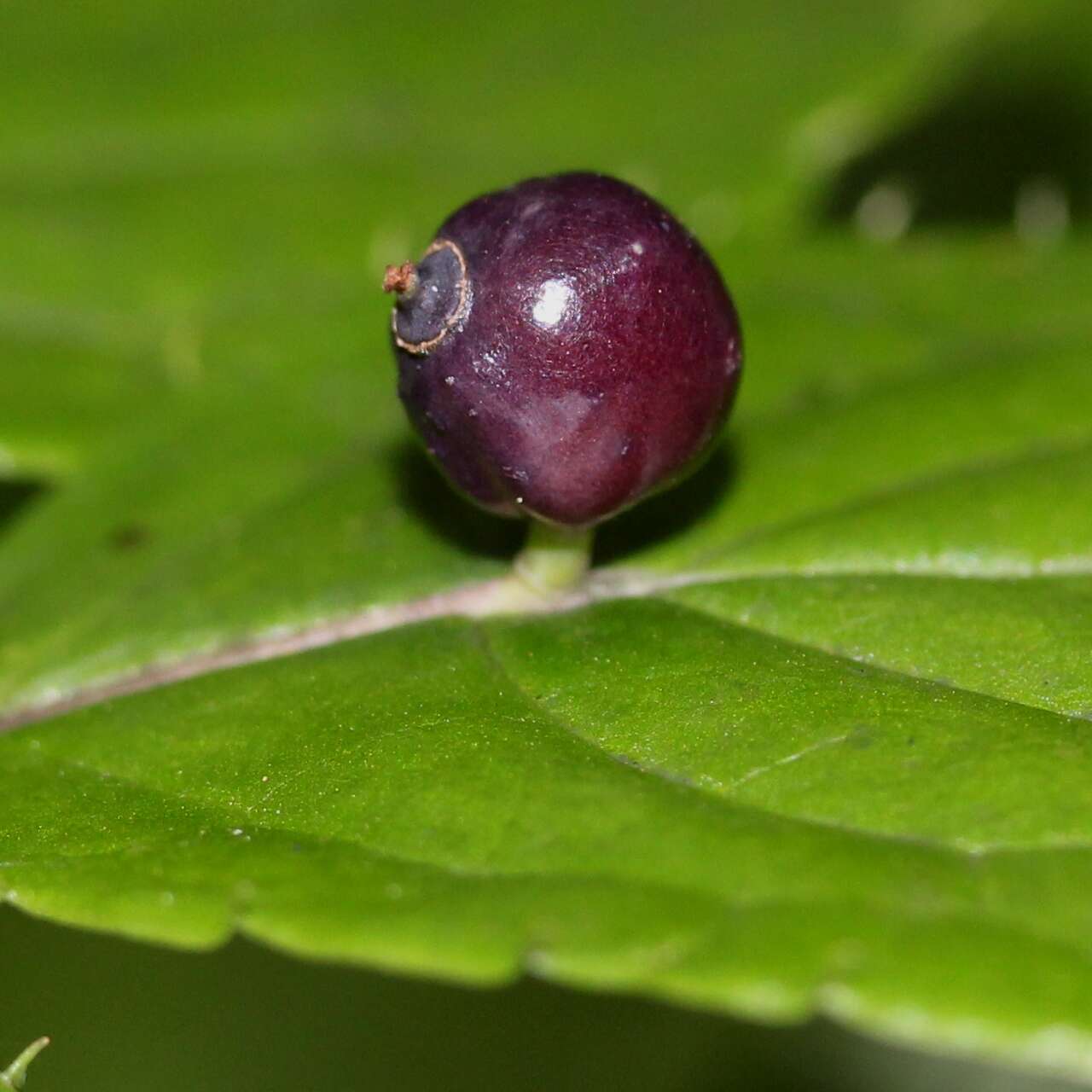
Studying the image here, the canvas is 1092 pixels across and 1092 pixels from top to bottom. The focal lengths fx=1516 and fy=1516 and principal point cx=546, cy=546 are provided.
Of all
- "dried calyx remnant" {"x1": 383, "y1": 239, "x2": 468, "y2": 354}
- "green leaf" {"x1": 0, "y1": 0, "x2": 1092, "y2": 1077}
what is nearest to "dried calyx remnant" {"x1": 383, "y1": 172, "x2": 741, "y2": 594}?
"dried calyx remnant" {"x1": 383, "y1": 239, "x2": 468, "y2": 354}

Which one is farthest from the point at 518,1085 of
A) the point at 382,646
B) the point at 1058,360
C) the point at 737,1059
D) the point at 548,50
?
the point at 548,50

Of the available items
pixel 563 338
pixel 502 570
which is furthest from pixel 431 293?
pixel 502 570

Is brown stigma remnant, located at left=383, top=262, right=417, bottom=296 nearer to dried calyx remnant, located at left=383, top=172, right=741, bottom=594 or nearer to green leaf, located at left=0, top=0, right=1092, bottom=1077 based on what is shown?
dried calyx remnant, located at left=383, top=172, right=741, bottom=594

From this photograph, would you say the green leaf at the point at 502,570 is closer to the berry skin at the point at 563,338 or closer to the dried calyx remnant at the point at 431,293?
the berry skin at the point at 563,338

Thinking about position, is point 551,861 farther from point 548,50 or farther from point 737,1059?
point 548,50

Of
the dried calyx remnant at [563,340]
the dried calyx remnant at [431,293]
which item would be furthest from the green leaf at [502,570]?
the dried calyx remnant at [431,293]

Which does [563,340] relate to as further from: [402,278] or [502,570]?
[502,570]
